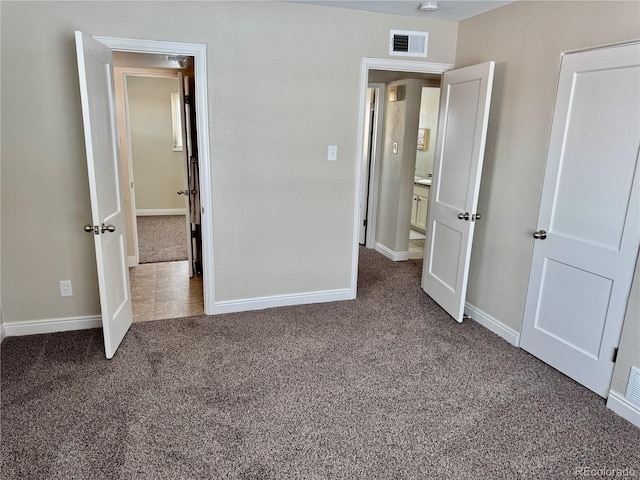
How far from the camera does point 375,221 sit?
18.1ft

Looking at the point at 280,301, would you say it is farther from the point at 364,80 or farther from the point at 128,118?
the point at 128,118

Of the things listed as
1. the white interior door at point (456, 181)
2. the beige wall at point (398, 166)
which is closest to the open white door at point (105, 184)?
the white interior door at point (456, 181)

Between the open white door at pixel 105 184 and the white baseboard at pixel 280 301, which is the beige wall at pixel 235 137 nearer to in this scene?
the white baseboard at pixel 280 301

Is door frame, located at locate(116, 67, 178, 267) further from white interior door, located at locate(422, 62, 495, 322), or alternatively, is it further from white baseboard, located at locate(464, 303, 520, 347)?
white baseboard, located at locate(464, 303, 520, 347)

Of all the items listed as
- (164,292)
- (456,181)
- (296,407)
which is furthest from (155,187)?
(296,407)

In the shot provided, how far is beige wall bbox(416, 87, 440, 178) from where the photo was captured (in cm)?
673

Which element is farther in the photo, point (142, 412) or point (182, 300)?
point (182, 300)

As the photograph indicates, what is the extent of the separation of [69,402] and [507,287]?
115 inches

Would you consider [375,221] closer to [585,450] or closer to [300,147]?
[300,147]

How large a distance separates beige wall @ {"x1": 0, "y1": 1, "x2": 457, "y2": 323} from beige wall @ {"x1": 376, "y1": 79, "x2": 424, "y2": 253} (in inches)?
48.4

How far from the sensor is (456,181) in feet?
11.2

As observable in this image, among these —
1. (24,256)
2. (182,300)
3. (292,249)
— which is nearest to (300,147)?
(292,249)

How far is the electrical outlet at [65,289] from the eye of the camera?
3100mm

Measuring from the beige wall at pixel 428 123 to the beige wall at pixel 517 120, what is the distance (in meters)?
3.26
